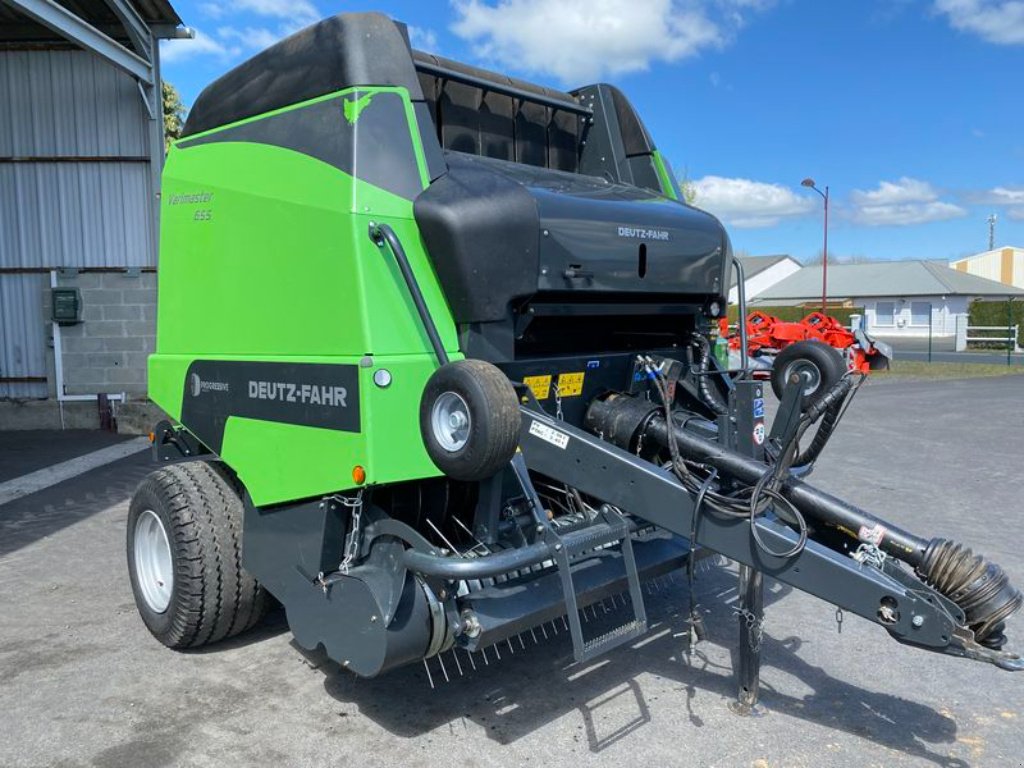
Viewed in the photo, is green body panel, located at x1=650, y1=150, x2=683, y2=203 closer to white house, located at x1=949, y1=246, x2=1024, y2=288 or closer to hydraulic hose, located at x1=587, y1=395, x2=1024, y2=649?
hydraulic hose, located at x1=587, y1=395, x2=1024, y2=649

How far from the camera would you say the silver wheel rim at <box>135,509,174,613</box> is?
4.23m

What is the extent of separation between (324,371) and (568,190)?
133 cm

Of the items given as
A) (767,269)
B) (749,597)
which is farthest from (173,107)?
(767,269)

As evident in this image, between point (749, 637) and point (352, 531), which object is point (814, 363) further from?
point (352, 531)

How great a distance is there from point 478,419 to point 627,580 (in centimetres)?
109

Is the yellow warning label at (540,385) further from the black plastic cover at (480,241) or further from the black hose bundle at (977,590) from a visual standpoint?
the black hose bundle at (977,590)

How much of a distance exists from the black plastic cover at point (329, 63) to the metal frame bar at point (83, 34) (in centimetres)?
586

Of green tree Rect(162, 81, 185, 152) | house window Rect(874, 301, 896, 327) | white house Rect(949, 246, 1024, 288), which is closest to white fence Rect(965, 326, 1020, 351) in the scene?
house window Rect(874, 301, 896, 327)

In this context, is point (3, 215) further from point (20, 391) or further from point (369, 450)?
point (369, 450)

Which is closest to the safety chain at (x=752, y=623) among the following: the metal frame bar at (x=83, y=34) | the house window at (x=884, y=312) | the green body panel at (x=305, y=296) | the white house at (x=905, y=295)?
the green body panel at (x=305, y=296)

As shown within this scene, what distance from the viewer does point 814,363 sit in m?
4.01

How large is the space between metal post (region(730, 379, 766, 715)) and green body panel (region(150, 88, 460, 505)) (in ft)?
3.95

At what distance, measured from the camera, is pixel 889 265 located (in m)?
53.7

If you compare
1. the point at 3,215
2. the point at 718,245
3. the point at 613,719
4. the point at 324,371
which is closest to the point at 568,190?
the point at 718,245
